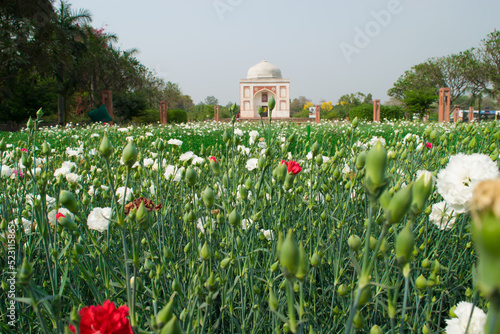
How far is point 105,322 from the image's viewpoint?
0.53 metres

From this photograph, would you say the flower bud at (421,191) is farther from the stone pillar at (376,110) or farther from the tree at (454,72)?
the tree at (454,72)

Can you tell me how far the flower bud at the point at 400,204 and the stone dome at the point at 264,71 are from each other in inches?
1609

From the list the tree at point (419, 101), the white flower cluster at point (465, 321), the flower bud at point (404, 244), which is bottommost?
the white flower cluster at point (465, 321)

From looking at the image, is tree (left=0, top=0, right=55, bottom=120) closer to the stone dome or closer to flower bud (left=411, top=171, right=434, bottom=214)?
flower bud (left=411, top=171, right=434, bottom=214)

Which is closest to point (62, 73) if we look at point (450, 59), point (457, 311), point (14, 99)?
point (14, 99)

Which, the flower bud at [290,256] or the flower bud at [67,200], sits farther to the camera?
the flower bud at [67,200]

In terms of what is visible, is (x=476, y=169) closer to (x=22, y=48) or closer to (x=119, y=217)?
(x=119, y=217)

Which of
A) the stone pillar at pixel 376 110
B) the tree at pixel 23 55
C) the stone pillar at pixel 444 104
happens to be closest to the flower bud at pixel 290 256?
the stone pillar at pixel 444 104

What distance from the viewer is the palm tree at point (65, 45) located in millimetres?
15672

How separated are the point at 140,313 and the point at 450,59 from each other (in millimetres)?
31779

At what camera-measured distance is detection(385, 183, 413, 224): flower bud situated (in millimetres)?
441

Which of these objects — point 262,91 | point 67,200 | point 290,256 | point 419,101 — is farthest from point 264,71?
point 290,256

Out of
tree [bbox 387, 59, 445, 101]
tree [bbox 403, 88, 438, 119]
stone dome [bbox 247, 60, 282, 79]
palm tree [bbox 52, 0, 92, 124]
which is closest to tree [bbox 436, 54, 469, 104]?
tree [bbox 387, 59, 445, 101]

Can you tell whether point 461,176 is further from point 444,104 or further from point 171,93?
point 171,93
